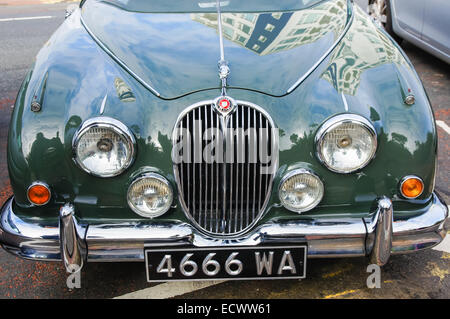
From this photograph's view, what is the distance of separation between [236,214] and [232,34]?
1.00 metres

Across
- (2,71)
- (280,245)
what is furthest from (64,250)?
(2,71)

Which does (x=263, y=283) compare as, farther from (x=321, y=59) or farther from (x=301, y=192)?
(x=321, y=59)

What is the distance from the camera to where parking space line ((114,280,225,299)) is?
8.84 ft

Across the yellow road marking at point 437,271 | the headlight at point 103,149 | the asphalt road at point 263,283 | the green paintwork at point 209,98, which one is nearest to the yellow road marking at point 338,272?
the asphalt road at point 263,283

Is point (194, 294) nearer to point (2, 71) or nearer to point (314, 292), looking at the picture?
point (314, 292)

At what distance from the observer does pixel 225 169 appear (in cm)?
233

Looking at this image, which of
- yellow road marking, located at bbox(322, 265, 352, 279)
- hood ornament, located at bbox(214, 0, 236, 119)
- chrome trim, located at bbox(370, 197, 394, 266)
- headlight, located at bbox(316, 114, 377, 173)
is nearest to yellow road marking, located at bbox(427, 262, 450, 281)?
yellow road marking, located at bbox(322, 265, 352, 279)

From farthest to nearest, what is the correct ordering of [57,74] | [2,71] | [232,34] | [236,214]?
[2,71], [232,34], [57,74], [236,214]

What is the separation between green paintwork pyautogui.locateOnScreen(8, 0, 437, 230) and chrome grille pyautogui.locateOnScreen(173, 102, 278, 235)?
0.06m

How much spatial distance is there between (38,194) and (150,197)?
49 centimetres

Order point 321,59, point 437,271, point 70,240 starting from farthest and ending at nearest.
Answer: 1. point 437,271
2. point 321,59
3. point 70,240

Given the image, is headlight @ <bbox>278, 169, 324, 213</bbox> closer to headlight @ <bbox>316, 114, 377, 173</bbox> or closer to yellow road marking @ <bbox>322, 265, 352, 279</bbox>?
headlight @ <bbox>316, 114, 377, 173</bbox>

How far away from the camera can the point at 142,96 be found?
97.3 inches

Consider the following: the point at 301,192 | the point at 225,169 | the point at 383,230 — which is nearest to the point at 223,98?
the point at 225,169
